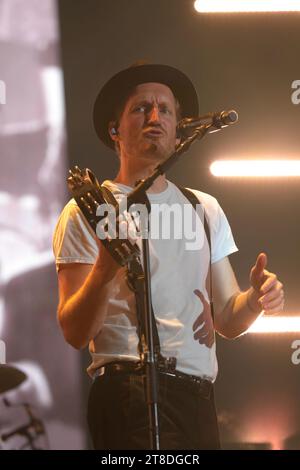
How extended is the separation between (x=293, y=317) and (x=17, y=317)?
102 cm

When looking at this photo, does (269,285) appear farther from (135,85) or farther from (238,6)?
(238,6)

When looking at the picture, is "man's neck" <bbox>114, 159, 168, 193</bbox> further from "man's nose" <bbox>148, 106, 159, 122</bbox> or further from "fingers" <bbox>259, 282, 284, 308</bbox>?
"fingers" <bbox>259, 282, 284, 308</bbox>

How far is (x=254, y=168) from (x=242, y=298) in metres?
1.01

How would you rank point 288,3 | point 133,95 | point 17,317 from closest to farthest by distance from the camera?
1. point 133,95
2. point 17,317
3. point 288,3

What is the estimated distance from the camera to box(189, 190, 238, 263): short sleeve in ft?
7.33

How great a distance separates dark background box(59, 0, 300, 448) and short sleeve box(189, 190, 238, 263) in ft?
2.44

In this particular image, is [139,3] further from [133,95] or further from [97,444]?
[97,444]

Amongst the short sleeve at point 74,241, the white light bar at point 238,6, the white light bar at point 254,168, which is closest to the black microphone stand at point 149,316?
the short sleeve at point 74,241

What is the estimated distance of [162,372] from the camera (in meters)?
1.91

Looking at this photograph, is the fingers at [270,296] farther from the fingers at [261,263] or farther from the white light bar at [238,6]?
the white light bar at [238,6]

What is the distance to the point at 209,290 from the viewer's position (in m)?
2.15

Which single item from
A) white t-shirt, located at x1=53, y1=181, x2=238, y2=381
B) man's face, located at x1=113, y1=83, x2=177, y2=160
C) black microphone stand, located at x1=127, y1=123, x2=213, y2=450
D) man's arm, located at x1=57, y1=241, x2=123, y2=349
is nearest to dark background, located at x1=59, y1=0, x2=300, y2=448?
man's face, located at x1=113, y1=83, x2=177, y2=160

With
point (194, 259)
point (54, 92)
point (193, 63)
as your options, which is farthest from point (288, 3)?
point (194, 259)

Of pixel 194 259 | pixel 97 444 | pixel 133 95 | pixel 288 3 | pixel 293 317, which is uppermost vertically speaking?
pixel 288 3
